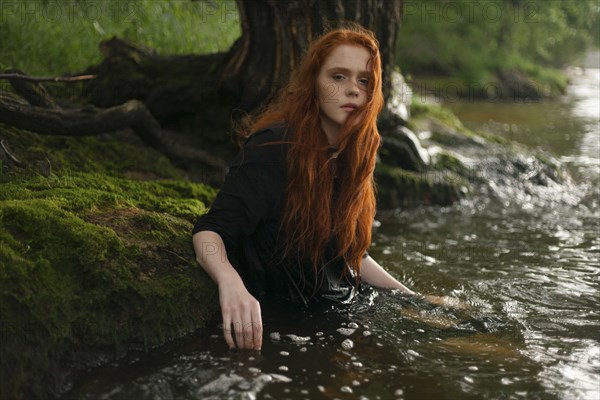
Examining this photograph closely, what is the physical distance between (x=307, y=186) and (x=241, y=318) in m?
0.79

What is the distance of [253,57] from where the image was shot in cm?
600

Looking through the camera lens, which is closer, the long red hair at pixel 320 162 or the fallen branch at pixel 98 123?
the long red hair at pixel 320 162

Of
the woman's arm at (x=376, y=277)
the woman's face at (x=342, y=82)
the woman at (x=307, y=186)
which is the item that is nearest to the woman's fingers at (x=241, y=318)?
the woman at (x=307, y=186)

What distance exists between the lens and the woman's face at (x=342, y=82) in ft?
12.2

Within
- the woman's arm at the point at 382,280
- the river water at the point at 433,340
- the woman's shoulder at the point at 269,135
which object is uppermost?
the woman's shoulder at the point at 269,135

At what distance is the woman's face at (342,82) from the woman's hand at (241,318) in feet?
3.32

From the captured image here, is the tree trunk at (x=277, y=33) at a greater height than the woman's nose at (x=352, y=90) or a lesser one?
greater

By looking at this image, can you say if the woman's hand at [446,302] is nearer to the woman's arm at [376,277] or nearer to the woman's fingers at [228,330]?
the woman's arm at [376,277]

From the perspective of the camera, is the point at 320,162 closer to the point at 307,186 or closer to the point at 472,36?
the point at 307,186

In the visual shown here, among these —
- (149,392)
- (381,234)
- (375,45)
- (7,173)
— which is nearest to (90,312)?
(149,392)

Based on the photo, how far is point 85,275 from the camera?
3273 mm

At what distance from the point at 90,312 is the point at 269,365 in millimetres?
812

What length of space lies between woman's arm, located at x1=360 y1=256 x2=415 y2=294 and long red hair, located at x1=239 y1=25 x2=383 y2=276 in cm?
35

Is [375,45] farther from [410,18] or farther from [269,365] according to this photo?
[410,18]
